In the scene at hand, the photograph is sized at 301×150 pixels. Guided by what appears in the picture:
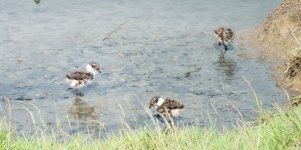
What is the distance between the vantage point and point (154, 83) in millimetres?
13641

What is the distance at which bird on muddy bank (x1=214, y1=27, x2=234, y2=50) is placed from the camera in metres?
15.5

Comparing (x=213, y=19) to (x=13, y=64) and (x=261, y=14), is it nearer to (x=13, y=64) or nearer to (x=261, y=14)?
(x=261, y=14)

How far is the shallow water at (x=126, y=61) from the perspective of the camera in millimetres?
11930

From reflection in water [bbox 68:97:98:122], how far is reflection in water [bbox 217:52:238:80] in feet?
11.3

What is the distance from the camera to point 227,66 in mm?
14805

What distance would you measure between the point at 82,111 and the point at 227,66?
4219 mm

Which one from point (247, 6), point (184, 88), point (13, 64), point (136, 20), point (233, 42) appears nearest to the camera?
point (184, 88)

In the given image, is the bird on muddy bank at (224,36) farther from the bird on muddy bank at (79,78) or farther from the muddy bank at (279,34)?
the bird on muddy bank at (79,78)

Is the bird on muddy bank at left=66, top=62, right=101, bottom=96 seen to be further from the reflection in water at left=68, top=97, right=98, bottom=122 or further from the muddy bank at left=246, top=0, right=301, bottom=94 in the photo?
the muddy bank at left=246, top=0, right=301, bottom=94

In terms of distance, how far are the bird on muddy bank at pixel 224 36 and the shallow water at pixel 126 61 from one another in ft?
0.86

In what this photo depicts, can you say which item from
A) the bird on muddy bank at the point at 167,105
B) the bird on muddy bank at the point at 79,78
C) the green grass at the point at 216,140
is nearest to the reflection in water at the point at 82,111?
the bird on muddy bank at the point at 79,78

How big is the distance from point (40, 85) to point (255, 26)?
7.18 m

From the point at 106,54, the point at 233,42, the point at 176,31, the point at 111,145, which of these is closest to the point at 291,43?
the point at 233,42

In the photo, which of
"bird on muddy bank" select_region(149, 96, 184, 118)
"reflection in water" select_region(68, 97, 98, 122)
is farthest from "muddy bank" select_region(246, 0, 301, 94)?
"reflection in water" select_region(68, 97, 98, 122)
